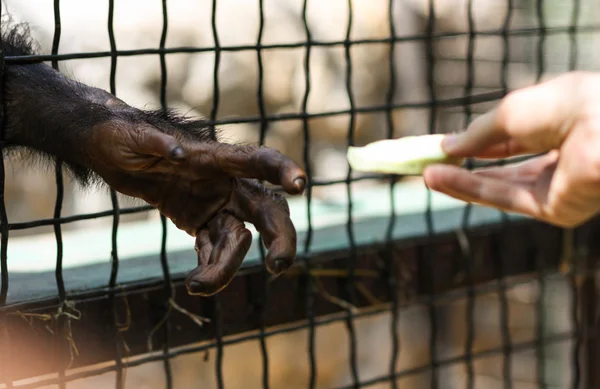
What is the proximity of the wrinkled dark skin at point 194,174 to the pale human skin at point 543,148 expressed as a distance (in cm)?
19

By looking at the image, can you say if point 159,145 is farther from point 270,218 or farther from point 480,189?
point 480,189

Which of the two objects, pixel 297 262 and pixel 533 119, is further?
pixel 297 262

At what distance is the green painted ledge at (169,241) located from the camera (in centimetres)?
134

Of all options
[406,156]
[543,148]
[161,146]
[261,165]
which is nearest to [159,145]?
[161,146]

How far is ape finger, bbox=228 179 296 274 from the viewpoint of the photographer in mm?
856

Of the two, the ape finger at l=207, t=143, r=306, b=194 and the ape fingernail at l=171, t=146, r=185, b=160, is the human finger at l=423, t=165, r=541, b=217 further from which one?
the ape fingernail at l=171, t=146, r=185, b=160

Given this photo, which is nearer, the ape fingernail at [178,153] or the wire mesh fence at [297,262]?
the ape fingernail at [178,153]

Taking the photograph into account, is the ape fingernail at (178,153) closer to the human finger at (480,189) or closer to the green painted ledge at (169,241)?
the human finger at (480,189)

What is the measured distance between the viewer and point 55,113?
121cm

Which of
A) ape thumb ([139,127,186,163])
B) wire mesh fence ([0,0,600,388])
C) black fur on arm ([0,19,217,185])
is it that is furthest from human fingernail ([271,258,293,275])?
wire mesh fence ([0,0,600,388])

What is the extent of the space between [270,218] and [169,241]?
2.36 feet

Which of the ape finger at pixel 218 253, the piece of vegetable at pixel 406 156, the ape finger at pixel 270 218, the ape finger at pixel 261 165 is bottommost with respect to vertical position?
the ape finger at pixel 218 253

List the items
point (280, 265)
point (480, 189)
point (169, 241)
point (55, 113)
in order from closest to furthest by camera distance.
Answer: point (280, 265) → point (480, 189) → point (55, 113) → point (169, 241)

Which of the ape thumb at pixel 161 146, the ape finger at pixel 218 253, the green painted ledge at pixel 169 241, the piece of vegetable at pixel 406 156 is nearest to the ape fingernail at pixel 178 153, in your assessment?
the ape thumb at pixel 161 146
